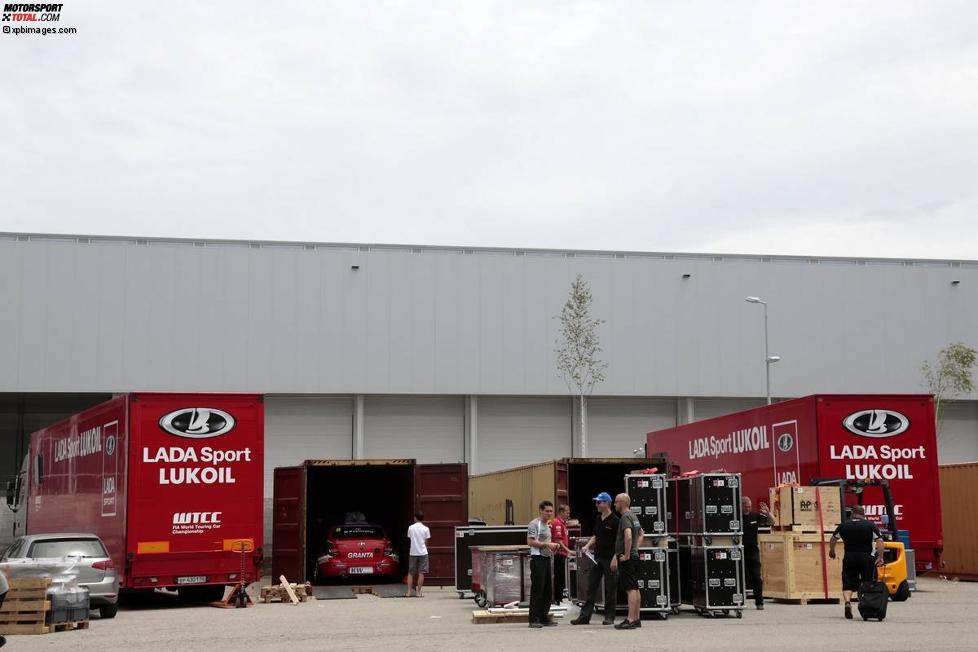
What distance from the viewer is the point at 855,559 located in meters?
15.5

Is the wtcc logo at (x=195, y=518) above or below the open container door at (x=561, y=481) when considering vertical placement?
below

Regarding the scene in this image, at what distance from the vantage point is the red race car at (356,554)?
24.5m

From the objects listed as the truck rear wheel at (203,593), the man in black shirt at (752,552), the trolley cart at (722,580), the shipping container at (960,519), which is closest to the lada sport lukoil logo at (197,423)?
the truck rear wheel at (203,593)

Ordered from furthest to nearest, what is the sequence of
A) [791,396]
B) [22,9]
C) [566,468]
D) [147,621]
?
[791,396], [22,9], [566,468], [147,621]

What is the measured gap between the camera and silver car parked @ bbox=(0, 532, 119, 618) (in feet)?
57.7

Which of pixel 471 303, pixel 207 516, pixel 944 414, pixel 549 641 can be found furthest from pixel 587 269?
pixel 549 641

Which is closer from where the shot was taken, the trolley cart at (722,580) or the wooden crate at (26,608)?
the wooden crate at (26,608)

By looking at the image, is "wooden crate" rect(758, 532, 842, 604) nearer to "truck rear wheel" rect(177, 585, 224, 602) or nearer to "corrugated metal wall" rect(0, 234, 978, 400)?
"truck rear wheel" rect(177, 585, 224, 602)

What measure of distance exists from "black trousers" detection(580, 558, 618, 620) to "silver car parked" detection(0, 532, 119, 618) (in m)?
7.37

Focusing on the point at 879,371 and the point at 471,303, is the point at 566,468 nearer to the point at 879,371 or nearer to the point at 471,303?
the point at 471,303

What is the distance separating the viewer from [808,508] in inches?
758

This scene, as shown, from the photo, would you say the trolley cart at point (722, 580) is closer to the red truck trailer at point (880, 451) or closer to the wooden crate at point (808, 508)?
the wooden crate at point (808, 508)

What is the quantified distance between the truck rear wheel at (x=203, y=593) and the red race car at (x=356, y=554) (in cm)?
325

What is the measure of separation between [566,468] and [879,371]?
30.1 m
